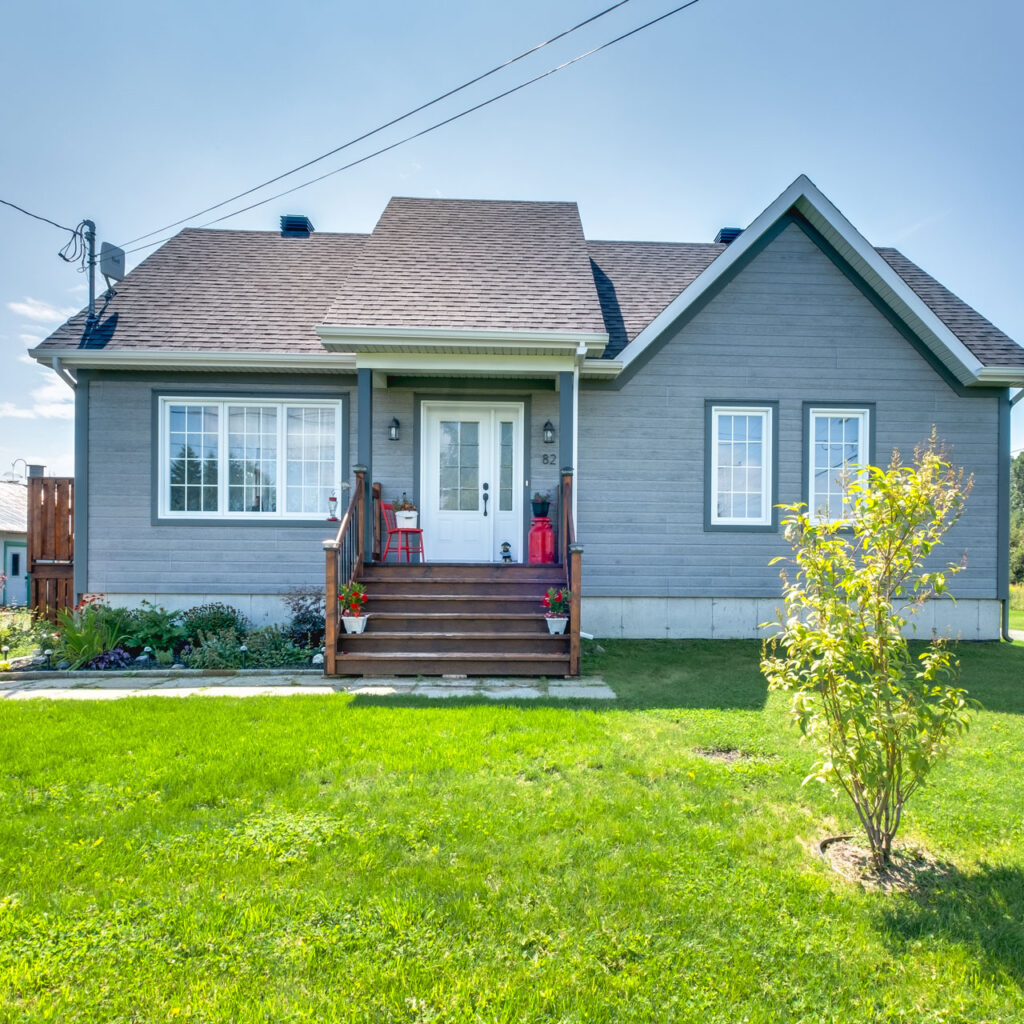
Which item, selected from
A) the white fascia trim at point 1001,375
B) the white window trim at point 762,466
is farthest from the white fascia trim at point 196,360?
the white fascia trim at point 1001,375

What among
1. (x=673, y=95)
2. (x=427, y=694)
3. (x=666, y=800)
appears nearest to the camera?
(x=666, y=800)

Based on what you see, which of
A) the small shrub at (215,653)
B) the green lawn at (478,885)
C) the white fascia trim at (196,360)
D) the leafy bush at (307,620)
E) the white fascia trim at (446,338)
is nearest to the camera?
the green lawn at (478,885)

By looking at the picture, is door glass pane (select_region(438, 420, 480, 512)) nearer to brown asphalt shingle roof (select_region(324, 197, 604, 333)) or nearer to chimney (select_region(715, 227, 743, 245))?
brown asphalt shingle roof (select_region(324, 197, 604, 333))

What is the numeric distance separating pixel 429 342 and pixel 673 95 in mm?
5325

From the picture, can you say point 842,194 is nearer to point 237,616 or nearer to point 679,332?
point 679,332

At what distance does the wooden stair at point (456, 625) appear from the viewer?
6137mm

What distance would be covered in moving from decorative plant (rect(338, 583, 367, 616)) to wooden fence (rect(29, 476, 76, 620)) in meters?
4.55

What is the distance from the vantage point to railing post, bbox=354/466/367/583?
23.1ft

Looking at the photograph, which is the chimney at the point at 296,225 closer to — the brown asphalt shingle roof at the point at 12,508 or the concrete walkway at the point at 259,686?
the concrete walkway at the point at 259,686

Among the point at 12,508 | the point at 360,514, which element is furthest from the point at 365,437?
the point at 12,508

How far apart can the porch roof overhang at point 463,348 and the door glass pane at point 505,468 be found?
1.05 m

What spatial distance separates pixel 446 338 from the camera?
22.7 feet

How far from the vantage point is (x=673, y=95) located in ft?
28.1

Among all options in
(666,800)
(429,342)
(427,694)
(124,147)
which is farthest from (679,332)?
(124,147)
